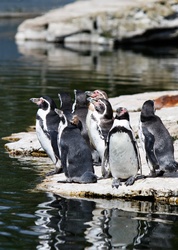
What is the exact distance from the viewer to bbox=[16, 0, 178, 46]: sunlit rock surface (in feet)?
161

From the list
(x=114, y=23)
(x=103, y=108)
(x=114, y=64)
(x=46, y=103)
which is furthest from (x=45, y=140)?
(x=114, y=23)

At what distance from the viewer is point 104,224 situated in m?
10.7

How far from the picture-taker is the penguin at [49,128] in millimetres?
13516

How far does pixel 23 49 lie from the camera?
46625 mm

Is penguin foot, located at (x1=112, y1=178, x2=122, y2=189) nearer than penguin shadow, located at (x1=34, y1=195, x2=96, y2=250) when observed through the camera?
No

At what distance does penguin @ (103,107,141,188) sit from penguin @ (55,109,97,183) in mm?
324

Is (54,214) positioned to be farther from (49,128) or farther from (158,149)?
(49,128)

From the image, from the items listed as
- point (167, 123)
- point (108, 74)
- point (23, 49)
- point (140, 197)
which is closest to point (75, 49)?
point (23, 49)

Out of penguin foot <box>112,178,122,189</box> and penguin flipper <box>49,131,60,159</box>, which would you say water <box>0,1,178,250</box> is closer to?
penguin foot <box>112,178,122,189</box>

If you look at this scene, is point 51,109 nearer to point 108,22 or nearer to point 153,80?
point 153,80

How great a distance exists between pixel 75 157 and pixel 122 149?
2.36 ft

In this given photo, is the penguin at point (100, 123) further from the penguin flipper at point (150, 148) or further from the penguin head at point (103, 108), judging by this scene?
the penguin flipper at point (150, 148)

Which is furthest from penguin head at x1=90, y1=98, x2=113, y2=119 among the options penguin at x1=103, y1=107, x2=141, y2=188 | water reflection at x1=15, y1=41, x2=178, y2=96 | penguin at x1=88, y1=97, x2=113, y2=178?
water reflection at x1=15, y1=41, x2=178, y2=96

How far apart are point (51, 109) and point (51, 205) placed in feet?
8.62
